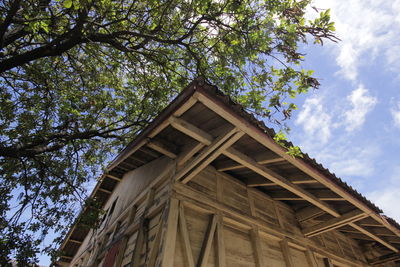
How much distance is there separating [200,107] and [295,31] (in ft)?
7.22

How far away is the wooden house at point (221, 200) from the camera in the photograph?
356cm

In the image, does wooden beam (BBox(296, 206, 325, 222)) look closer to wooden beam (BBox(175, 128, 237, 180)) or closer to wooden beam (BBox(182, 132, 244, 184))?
wooden beam (BBox(182, 132, 244, 184))

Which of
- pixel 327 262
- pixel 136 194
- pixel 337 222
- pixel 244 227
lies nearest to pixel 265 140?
pixel 244 227

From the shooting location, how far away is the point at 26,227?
4.94m

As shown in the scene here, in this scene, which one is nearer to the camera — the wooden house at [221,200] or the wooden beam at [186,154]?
the wooden house at [221,200]

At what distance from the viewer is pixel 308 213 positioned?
6.07 m

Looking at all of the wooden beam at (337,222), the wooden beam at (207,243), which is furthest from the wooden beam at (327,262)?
the wooden beam at (207,243)

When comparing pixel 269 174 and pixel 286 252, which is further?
pixel 286 252

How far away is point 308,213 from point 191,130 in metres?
4.45

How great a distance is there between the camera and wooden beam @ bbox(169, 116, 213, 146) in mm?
3449

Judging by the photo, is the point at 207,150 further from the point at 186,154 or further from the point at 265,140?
the point at 265,140

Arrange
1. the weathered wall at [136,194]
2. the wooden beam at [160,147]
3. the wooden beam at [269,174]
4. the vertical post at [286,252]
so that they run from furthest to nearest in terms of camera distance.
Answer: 1. the weathered wall at [136,194]
2. the vertical post at [286,252]
3. the wooden beam at [160,147]
4. the wooden beam at [269,174]

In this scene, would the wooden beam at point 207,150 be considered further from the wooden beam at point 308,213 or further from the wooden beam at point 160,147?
the wooden beam at point 308,213

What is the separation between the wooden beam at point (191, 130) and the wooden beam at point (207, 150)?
0.10 meters
